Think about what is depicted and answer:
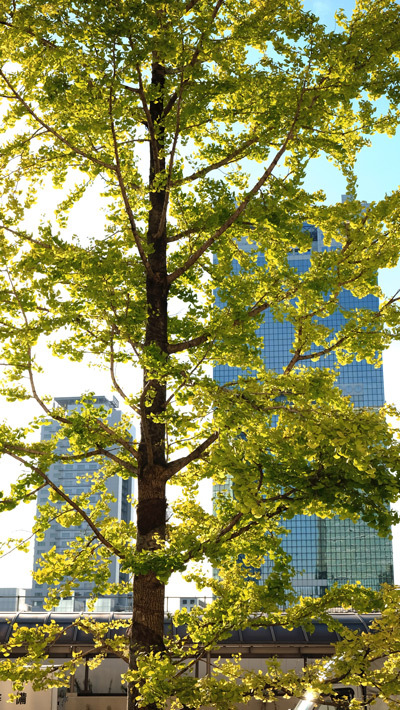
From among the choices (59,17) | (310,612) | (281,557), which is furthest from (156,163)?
(310,612)

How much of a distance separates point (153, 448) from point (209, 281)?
198 cm

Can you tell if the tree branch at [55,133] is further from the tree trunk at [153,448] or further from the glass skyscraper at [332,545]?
the glass skyscraper at [332,545]

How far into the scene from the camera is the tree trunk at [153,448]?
680 centimetres

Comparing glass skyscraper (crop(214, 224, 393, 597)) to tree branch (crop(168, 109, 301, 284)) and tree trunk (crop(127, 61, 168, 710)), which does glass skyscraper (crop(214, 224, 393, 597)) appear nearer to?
tree trunk (crop(127, 61, 168, 710))

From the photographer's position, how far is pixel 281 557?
709cm

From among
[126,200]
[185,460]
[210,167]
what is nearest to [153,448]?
[185,460]

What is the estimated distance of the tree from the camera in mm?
6031

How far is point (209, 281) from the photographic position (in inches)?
317

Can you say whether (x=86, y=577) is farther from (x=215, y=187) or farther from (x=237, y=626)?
(x=215, y=187)

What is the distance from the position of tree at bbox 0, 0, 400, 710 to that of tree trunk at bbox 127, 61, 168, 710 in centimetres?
2

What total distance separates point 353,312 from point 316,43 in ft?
7.74

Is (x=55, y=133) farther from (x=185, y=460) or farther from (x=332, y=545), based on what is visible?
(x=332, y=545)

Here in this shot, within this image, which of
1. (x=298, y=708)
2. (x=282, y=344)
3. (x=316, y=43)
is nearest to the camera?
(x=316, y=43)

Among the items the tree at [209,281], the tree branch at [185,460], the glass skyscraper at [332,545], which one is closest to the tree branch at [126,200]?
the tree at [209,281]
